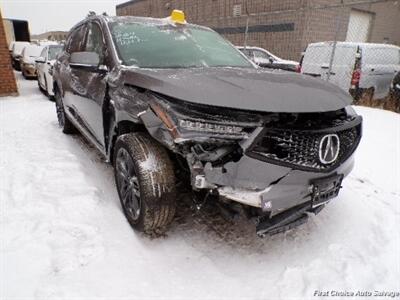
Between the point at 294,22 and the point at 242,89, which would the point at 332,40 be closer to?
the point at 294,22

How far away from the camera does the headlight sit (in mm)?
2078

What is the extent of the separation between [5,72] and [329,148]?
9.85 metres

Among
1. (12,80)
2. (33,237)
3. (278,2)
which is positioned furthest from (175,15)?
(278,2)

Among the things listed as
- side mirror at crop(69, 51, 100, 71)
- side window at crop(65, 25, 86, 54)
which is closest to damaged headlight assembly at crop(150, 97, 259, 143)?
side mirror at crop(69, 51, 100, 71)

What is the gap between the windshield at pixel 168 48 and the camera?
2.93 m

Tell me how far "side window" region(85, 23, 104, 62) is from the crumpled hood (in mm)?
749

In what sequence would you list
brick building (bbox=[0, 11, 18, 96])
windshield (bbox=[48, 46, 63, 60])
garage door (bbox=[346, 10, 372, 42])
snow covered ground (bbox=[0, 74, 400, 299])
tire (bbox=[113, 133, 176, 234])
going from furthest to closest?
garage door (bbox=[346, 10, 372, 42]) < windshield (bbox=[48, 46, 63, 60]) < brick building (bbox=[0, 11, 18, 96]) < tire (bbox=[113, 133, 176, 234]) < snow covered ground (bbox=[0, 74, 400, 299])

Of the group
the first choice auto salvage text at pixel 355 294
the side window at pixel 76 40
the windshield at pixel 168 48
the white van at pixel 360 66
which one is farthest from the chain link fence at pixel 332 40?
the first choice auto salvage text at pixel 355 294

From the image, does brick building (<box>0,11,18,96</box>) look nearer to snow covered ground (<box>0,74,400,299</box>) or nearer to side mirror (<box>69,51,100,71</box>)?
snow covered ground (<box>0,74,400,299</box>)

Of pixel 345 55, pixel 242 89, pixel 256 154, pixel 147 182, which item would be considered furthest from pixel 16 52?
pixel 256 154

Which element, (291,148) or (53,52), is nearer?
(291,148)

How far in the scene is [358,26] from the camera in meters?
17.1

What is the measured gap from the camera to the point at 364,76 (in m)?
7.97

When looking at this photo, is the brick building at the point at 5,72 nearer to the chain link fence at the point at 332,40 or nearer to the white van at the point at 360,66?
the chain link fence at the point at 332,40
